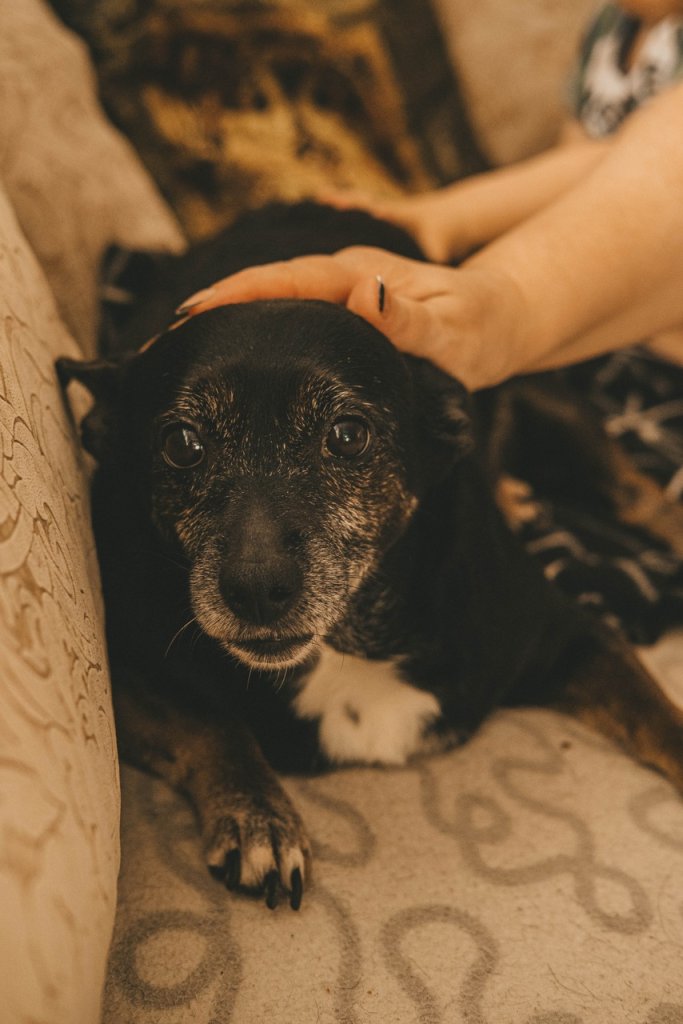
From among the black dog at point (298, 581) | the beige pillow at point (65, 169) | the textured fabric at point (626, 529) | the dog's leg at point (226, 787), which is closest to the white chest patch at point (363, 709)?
the black dog at point (298, 581)

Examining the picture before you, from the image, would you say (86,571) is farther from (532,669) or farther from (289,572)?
(532,669)

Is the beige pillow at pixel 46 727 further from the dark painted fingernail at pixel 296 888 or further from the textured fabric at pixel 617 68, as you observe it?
the textured fabric at pixel 617 68

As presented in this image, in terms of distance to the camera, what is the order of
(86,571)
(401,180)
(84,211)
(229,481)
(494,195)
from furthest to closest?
1. (401,180)
2. (494,195)
3. (84,211)
4. (229,481)
5. (86,571)

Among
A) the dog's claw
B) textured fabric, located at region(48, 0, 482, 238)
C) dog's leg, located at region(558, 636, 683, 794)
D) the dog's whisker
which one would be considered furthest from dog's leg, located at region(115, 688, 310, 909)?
textured fabric, located at region(48, 0, 482, 238)

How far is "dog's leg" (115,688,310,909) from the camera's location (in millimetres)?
1165

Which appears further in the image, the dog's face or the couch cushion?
the dog's face

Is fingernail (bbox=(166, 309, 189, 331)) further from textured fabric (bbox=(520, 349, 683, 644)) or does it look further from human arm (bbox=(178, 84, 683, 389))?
textured fabric (bbox=(520, 349, 683, 644))

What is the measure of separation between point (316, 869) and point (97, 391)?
824 millimetres

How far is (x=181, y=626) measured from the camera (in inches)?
55.1

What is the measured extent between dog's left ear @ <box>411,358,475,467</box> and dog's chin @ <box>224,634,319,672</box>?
1.37ft

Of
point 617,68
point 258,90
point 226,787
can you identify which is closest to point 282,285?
point 226,787

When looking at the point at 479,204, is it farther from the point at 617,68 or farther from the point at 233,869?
the point at 233,869

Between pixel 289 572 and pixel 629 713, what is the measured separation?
0.70 meters

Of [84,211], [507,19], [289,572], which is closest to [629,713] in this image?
[289,572]
